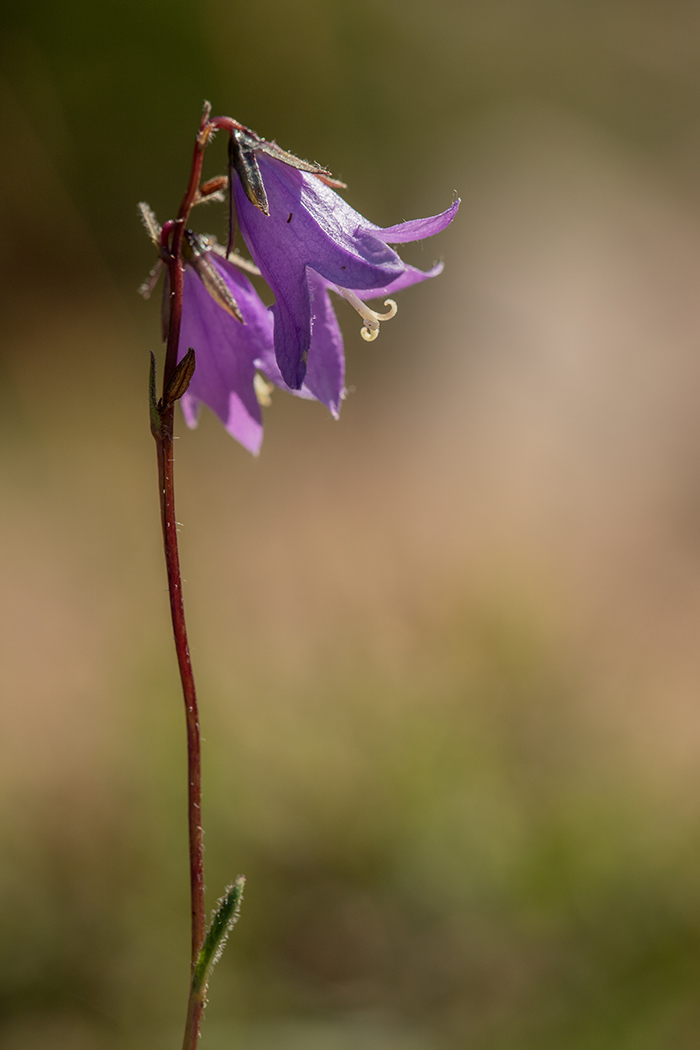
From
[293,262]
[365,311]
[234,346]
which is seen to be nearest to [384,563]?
[234,346]

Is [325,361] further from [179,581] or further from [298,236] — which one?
[179,581]

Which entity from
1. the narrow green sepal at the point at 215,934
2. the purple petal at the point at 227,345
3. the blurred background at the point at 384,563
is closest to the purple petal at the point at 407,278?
the purple petal at the point at 227,345

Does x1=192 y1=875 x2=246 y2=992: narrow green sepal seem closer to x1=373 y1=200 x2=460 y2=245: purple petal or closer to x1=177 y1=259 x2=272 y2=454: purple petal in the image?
x1=177 y1=259 x2=272 y2=454: purple petal

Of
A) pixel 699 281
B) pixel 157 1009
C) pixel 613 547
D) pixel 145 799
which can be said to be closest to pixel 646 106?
pixel 699 281

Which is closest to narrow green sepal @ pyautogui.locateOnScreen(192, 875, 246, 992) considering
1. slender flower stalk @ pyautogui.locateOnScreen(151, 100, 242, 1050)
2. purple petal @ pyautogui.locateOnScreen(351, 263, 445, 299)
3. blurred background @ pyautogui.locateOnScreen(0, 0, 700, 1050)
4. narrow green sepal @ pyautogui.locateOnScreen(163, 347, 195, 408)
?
slender flower stalk @ pyautogui.locateOnScreen(151, 100, 242, 1050)

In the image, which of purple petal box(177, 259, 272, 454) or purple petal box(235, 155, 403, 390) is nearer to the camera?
purple petal box(235, 155, 403, 390)

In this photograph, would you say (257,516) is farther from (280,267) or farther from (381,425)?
(280,267)
